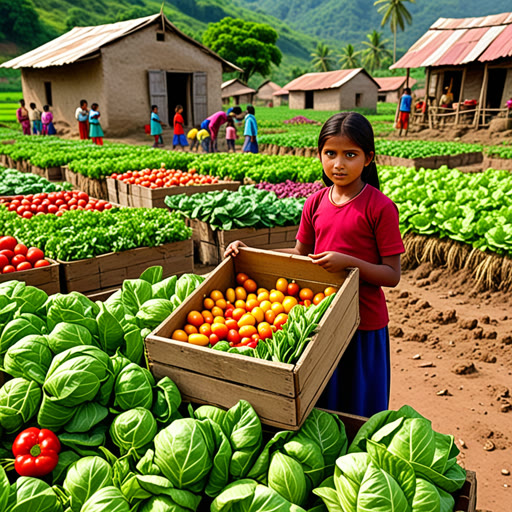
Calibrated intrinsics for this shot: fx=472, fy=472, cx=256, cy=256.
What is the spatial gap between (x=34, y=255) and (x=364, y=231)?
3.28 metres

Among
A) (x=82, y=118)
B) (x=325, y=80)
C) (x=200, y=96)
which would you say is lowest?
(x=82, y=118)

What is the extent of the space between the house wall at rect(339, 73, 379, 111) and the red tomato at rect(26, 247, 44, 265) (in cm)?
4240

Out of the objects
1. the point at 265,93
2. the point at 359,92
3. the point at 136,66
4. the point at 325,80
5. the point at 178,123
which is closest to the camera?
the point at 178,123

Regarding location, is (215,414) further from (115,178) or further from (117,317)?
(115,178)

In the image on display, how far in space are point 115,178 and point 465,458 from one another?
308 inches

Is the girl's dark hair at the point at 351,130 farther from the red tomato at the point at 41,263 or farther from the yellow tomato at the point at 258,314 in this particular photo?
the red tomato at the point at 41,263

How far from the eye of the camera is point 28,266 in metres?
4.20

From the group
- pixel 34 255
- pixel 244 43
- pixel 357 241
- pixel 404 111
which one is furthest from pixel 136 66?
pixel 244 43

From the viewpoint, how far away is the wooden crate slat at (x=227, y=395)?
1.78 meters

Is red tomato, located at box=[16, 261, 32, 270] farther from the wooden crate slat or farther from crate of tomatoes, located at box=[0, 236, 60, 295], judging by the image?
the wooden crate slat

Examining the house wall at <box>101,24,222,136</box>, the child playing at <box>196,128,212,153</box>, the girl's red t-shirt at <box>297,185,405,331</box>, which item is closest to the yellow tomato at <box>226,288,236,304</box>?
the girl's red t-shirt at <box>297,185,405,331</box>

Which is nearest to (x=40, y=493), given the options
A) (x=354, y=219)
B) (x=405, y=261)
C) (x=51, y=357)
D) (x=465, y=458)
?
(x=51, y=357)

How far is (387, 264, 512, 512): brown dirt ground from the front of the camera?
3.25 metres

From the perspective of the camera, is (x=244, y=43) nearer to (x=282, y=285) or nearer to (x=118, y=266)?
(x=118, y=266)
